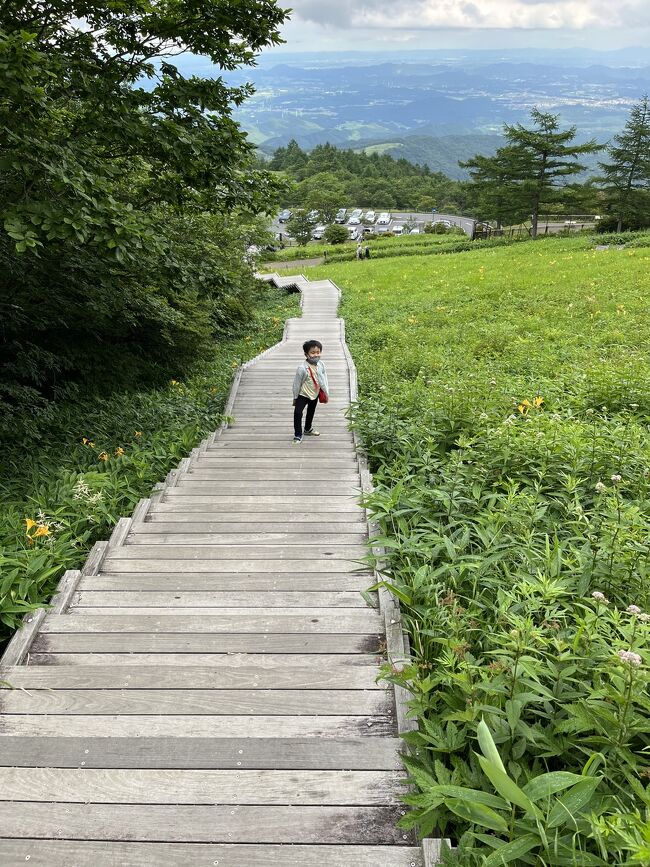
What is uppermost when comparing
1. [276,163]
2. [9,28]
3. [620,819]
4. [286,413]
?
[276,163]

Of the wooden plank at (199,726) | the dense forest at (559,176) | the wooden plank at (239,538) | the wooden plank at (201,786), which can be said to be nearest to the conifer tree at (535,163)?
the dense forest at (559,176)

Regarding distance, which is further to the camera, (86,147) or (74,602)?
(86,147)

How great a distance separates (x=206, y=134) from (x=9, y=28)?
218 centimetres

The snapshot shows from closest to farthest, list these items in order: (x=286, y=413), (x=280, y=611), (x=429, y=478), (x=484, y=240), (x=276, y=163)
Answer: (x=280, y=611) → (x=429, y=478) → (x=286, y=413) → (x=484, y=240) → (x=276, y=163)

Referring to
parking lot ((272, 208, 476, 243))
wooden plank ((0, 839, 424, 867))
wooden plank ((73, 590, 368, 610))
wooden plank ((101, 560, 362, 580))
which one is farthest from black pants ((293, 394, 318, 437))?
parking lot ((272, 208, 476, 243))

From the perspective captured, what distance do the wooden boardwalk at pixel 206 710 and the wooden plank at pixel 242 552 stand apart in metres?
0.02

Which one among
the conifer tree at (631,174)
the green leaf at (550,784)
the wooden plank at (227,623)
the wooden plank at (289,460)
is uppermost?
the conifer tree at (631,174)

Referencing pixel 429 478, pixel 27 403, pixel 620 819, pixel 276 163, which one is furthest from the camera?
pixel 276 163

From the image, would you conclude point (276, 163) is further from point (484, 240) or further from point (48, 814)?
point (48, 814)

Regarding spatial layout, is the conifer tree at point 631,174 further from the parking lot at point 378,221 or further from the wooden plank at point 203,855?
the parking lot at point 378,221

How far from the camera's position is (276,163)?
125 meters

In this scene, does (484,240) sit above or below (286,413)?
above

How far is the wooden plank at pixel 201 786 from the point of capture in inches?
88.0

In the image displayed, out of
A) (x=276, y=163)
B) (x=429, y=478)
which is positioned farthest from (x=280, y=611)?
(x=276, y=163)
